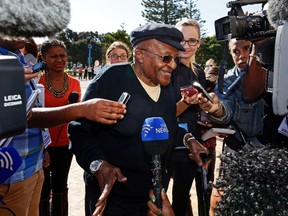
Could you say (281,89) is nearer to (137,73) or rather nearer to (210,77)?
(137,73)

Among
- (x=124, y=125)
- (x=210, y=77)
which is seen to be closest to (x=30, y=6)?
(x=124, y=125)

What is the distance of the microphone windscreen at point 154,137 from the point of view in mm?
1657

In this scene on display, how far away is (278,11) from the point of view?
1.26m

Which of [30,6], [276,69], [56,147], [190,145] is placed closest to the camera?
[30,6]

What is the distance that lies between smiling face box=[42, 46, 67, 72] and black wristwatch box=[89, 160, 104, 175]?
2142 millimetres

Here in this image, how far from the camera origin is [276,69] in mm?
1215

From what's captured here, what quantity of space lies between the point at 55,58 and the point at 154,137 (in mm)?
2538

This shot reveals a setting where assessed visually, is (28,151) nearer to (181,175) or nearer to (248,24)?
(181,175)

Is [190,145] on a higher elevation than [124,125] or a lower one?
lower

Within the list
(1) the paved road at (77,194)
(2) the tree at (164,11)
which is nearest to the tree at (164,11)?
(2) the tree at (164,11)

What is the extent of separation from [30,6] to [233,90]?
2.24 meters

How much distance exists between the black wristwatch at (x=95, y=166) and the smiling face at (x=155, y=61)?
2.30 ft

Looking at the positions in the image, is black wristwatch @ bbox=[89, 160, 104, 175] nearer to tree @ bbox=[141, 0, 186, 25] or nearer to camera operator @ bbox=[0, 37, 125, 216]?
camera operator @ bbox=[0, 37, 125, 216]

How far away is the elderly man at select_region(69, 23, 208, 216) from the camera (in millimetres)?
2172
